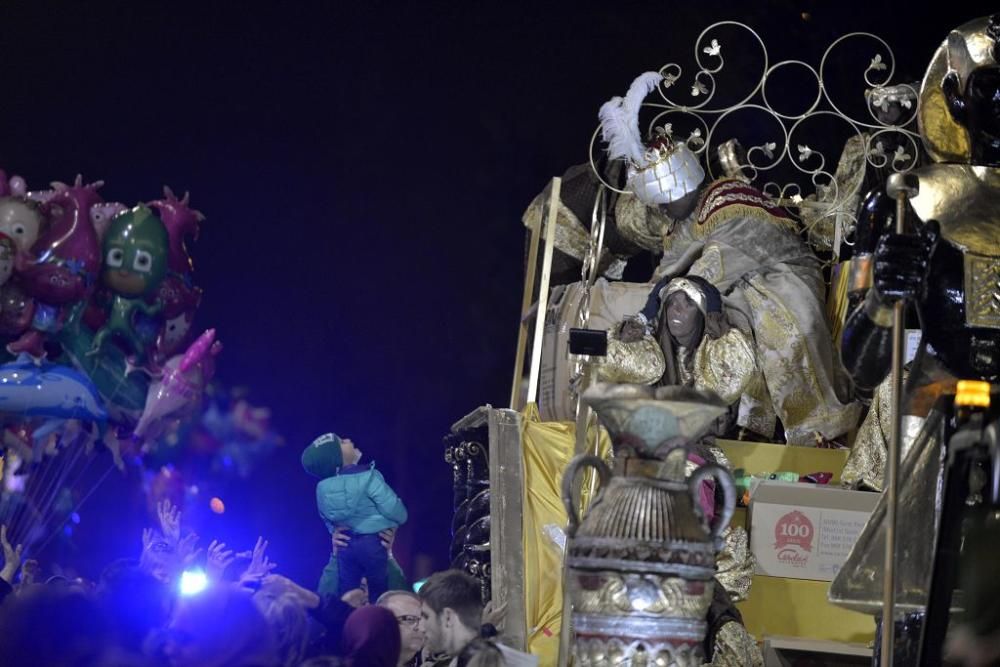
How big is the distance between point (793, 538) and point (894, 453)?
201cm

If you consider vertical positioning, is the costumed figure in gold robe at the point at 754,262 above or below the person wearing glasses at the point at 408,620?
above

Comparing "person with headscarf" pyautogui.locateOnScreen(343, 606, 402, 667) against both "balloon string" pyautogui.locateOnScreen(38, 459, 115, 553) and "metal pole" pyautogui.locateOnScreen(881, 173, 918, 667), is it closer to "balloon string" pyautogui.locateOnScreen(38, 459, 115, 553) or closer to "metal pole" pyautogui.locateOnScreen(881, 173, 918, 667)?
"metal pole" pyautogui.locateOnScreen(881, 173, 918, 667)

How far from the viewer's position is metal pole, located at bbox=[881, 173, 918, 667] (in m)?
2.95

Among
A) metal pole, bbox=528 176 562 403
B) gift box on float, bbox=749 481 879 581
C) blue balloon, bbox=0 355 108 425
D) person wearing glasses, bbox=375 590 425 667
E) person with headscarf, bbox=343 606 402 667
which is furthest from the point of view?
blue balloon, bbox=0 355 108 425

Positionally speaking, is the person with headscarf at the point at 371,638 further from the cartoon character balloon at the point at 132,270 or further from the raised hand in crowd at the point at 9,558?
the cartoon character balloon at the point at 132,270

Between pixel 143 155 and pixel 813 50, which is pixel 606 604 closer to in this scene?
pixel 813 50

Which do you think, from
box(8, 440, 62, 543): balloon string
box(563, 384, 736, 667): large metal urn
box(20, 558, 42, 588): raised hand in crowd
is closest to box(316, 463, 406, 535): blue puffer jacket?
box(20, 558, 42, 588): raised hand in crowd

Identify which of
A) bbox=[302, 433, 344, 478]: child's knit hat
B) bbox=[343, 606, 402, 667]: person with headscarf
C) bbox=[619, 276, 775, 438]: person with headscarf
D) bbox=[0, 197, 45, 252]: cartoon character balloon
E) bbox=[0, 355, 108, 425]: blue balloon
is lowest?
bbox=[343, 606, 402, 667]: person with headscarf

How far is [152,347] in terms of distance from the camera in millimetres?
7383

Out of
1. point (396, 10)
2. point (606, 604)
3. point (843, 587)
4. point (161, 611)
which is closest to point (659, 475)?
point (606, 604)

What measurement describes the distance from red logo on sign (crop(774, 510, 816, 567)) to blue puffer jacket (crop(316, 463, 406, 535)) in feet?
5.50

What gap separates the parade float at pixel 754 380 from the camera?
8.66ft

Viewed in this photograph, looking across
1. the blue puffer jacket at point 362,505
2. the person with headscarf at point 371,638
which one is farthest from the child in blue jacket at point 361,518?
the person with headscarf at point 371,638

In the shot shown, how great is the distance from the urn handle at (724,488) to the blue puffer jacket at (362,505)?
3398 mm
